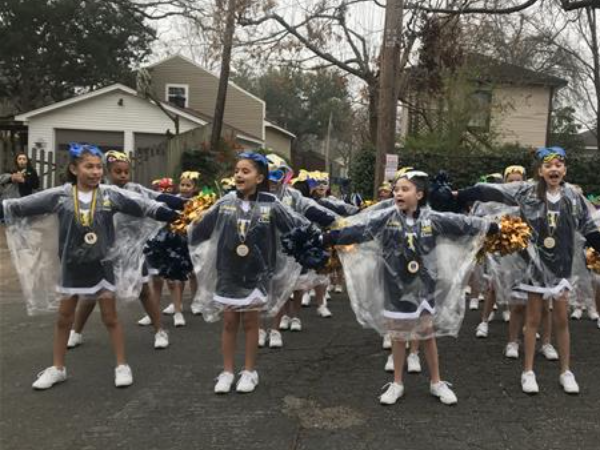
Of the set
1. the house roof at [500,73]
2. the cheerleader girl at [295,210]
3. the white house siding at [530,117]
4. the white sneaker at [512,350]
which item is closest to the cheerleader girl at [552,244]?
the white sneaker at [512,350]

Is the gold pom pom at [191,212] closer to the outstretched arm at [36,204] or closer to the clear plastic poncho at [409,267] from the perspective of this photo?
the outstretched arm at [36,204]

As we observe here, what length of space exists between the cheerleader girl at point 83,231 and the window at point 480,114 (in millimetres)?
13980

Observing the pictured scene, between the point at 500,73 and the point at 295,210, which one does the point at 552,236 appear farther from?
the point at 500,73

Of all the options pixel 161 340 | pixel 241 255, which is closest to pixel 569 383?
pixel 241 255

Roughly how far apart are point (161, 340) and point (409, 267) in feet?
9.29

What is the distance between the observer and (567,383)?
16.4 ft

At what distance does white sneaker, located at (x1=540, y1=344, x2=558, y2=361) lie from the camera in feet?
19.3

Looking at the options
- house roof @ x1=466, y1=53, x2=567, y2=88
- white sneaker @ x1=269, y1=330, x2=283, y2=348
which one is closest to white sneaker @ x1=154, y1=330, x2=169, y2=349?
white sneaker @ x1=269, y1=330, x2=283, y2=348

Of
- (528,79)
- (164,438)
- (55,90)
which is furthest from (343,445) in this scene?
(55,90)

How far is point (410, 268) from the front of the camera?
468 centimetres

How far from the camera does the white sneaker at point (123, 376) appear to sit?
503cm

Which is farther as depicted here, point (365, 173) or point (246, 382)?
point (365, 173)

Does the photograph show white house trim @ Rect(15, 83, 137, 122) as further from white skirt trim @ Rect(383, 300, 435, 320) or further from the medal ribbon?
white skirt trim @ Rect(383, 300, 435, 320)

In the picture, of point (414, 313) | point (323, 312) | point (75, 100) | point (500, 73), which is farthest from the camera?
point (75, 100)
